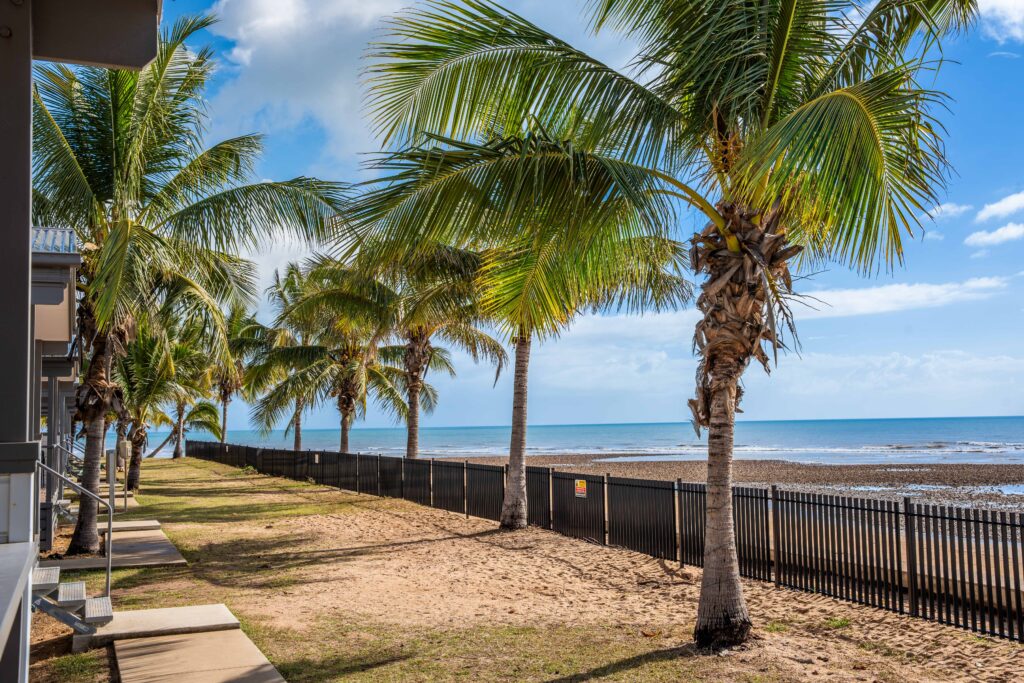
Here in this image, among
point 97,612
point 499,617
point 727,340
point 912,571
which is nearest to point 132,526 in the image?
point 97,612

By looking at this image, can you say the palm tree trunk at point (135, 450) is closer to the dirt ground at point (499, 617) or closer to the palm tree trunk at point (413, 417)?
the palm tree trunk at point (413, 417)

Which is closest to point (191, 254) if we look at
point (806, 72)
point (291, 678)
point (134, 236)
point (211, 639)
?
point (134, 236)

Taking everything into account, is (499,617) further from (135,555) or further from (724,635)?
(135,555)

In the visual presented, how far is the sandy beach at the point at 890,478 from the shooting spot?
27.0 m

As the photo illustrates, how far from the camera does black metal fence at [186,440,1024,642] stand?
7.81 m

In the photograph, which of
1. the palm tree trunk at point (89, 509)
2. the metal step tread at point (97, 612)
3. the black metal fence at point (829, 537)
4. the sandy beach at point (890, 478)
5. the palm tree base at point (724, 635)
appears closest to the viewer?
the metal step tread at point (97, 612)

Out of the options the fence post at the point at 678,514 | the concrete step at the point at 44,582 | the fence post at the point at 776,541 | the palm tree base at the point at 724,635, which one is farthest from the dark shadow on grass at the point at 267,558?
the fence post at the point at 776,541

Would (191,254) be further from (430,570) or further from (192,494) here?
(192,494)

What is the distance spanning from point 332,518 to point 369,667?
11134mm

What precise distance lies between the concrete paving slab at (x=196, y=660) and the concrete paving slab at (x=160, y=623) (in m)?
0.11

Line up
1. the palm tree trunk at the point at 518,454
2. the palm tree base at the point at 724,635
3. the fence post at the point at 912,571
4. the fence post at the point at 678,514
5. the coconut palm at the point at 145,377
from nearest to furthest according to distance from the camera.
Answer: the palm tree base at the point at 724,635
the fence post at the point at 912,571
the fence post at the point at 678,514
the palm tree trunk at the point at 518,454
the coconut palm at the point at 145,377

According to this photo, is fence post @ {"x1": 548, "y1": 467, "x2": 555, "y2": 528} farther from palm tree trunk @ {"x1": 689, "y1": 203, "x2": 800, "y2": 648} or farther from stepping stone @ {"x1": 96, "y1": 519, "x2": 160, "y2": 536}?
palm tree trunk @ {"x1": 689, "y1": 203, "x2": 800, "y2": 648}

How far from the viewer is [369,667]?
685cm

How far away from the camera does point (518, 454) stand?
608 inches
